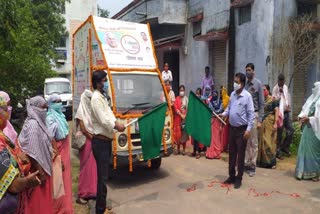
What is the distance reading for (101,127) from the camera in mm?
4387

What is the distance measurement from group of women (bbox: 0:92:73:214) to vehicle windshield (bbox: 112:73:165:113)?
2.04 m

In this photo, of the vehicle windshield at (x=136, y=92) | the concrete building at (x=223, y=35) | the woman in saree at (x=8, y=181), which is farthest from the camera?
the concrete building at (x=223, y=35)

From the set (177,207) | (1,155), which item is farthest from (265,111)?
(1,155)

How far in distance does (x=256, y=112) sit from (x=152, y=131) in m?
2.18

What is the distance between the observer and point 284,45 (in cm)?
1019

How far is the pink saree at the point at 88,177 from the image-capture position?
5520 mm

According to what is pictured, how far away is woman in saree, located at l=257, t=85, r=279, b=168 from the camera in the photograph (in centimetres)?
736

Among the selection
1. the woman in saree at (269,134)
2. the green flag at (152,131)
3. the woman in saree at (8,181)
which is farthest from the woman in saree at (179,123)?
the woman in saree at (8,181)

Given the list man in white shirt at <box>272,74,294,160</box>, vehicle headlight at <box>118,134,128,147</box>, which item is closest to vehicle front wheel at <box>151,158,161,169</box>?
vehicle headlight at <box>118,134,128,147</box>

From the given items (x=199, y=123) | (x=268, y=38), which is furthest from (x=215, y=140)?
Result: (x=268, y=38)

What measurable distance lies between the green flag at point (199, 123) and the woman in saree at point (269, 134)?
4.05 ft

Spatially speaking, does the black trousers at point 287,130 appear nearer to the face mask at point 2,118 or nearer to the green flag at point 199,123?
the green flag at point 199,123

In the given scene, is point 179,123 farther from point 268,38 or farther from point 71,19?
point 71,19

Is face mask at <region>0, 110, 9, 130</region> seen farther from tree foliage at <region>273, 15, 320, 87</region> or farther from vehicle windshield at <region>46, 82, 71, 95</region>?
vehicle windshield at <region>46, 82, 71, 95</region>
